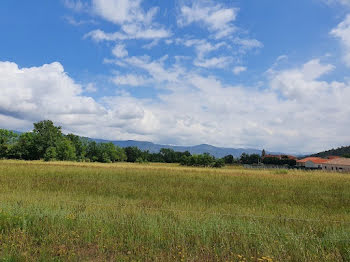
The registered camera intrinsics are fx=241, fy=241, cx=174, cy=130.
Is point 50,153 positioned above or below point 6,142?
below

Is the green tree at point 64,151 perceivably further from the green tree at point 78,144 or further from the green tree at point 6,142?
the green tree at point 78,144

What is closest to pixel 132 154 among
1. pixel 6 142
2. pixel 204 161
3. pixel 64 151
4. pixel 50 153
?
pixel 204 161

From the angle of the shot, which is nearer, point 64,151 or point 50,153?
point 50,153

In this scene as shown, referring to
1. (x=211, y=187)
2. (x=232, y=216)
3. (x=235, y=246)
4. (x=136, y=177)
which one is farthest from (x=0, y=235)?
(x=136, y=177)

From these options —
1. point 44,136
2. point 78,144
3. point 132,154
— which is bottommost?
point 132,154

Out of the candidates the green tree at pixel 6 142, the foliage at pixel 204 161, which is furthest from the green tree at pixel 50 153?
the foliage at pixel 204 161

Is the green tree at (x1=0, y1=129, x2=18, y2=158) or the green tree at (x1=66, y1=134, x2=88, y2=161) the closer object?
the green tree at (x1=0, y1=129, x2=18, y2=158)

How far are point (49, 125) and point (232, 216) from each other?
98.4 metres

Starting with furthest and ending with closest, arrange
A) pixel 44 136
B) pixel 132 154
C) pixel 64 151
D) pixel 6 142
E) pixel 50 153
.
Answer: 1. pixel 132 154
2. pixel 44 136
3. pixel 64 151
4. pixel 6 142
5. pixel 50 153

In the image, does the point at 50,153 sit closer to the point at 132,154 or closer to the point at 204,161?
the point at 204,161

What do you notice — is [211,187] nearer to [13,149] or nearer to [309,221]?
[309,221]

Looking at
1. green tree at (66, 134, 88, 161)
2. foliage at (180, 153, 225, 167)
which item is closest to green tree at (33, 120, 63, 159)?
green tree at (66, 134, 88, 161)

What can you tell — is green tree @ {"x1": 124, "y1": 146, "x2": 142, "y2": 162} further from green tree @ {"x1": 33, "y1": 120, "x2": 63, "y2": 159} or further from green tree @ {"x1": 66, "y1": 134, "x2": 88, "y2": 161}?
green tree @ {"x1": 33, "y1": 120, "x2": 63, "y2": 159}

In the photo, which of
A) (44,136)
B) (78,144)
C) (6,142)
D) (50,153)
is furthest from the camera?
(78,144)
